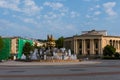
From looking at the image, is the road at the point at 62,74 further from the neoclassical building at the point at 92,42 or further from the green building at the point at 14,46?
the neoclassical building at the point at 92,42

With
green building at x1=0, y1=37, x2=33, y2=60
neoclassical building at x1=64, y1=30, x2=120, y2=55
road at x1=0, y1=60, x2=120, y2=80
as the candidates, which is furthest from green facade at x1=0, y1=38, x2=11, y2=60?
road at x1=0, y1=60, x2=120, y2=80

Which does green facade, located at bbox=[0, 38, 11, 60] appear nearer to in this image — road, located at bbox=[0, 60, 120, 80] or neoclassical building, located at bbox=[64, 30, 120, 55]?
neoclassical building, located at bbox=[64, 30, 120, 55]

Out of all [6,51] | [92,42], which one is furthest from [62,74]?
[92,42]

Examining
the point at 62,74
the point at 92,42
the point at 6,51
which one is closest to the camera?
the point at 62,74

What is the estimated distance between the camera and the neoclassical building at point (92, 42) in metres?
173

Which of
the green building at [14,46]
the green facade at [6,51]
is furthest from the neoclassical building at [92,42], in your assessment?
the green facade at [6,51]

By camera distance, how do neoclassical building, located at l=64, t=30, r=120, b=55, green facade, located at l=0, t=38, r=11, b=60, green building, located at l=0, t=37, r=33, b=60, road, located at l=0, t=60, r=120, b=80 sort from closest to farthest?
road, located at l=0, t=60, r=120, b=80 → green facade, located at l=0, t=38, r=11, b=60 → green building, located at l=0, t=37, r=33, b=60 → neoclassical building, located at l=64, t=30, r=120, b=55

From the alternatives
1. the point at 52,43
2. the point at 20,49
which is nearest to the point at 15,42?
the point at 20,49

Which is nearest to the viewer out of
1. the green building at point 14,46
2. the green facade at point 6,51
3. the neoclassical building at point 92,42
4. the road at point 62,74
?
the road at point 62,74

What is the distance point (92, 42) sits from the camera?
174m

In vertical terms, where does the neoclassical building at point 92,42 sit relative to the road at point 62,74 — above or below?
above

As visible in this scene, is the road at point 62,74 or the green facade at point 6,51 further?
the green facade at point 6,51

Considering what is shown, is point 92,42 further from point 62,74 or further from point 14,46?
point 62,74

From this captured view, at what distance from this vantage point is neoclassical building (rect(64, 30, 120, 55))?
566 ft
